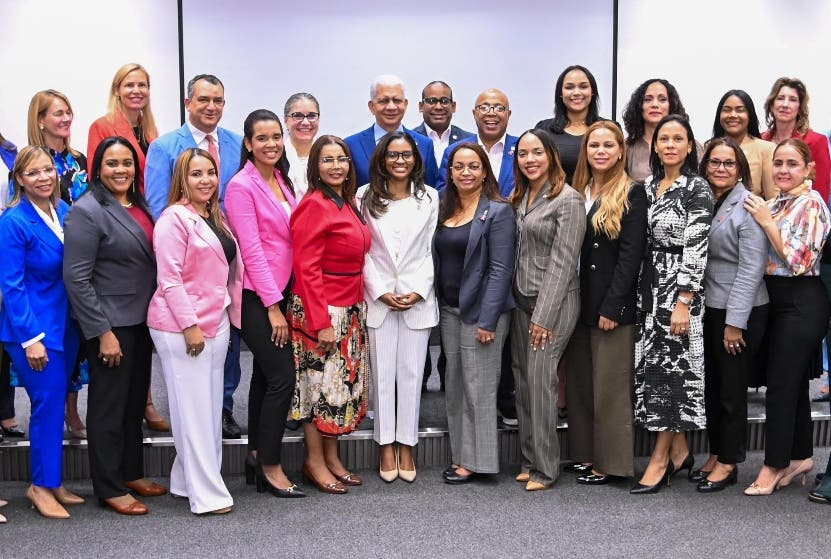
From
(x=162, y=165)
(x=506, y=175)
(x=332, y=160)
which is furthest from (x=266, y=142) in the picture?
(x=506, y=175)

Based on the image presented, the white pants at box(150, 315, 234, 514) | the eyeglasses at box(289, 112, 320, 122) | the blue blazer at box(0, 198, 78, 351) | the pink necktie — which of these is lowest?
the white pants at box(150, 315, 234, 514)

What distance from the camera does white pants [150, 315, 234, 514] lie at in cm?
341

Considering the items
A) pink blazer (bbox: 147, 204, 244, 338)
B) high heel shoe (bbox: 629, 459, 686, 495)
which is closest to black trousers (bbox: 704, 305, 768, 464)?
high heel shoe (bbox: 629, 459, 686, 495)

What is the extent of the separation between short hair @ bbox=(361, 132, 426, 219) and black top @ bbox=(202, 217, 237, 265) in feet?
2.07

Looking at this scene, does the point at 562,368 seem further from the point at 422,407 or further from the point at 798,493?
the point at 798,493

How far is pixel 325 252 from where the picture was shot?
3.62 meters

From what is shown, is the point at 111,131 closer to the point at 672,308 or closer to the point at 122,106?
the point at 122,106

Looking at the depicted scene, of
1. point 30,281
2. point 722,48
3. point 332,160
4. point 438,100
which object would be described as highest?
point 722,48

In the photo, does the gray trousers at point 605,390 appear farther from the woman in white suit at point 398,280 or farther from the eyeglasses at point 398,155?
the eyeglasses at point 398,155

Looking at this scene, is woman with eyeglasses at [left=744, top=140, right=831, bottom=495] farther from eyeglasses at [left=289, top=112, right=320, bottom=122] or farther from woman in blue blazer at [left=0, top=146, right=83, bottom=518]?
woman in blue blazer at [left=0, top=146, right=83, bottom=518]

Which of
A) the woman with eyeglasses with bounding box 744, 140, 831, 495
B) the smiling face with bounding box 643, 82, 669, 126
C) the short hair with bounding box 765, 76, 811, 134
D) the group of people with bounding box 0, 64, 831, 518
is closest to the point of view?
the group of people with bounding box 0, 64, 831, 518

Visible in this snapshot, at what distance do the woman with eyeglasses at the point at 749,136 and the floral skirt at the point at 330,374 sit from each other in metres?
2.08

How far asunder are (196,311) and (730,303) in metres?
2.18

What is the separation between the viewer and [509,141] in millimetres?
4371
